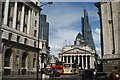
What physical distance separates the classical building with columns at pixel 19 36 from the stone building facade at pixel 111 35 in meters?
20.1

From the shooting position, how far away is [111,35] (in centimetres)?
2544

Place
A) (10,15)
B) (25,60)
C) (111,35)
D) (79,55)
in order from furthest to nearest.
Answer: (79,55), (25,60), (10,15), (111,35)

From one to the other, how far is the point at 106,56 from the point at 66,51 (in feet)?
303

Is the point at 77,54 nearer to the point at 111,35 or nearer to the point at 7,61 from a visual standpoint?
the point at 7,61

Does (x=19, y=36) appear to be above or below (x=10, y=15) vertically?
below

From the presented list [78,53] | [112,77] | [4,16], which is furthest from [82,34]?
[112,77]

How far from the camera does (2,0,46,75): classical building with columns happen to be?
3572cm

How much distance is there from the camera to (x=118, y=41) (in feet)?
78.3

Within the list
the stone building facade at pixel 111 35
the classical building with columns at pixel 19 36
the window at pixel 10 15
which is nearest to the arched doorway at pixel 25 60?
the classical building with columns at pixel 19 36

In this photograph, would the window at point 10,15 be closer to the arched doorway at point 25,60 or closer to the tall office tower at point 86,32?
the arched doorway at point 25,60

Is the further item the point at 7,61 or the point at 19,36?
the point at 19,36

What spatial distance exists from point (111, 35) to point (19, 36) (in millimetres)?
23343

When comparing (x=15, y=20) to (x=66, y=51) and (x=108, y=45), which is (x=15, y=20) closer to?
(x=108, y=45)

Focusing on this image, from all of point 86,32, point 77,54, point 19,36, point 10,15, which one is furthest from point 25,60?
point 86,32
